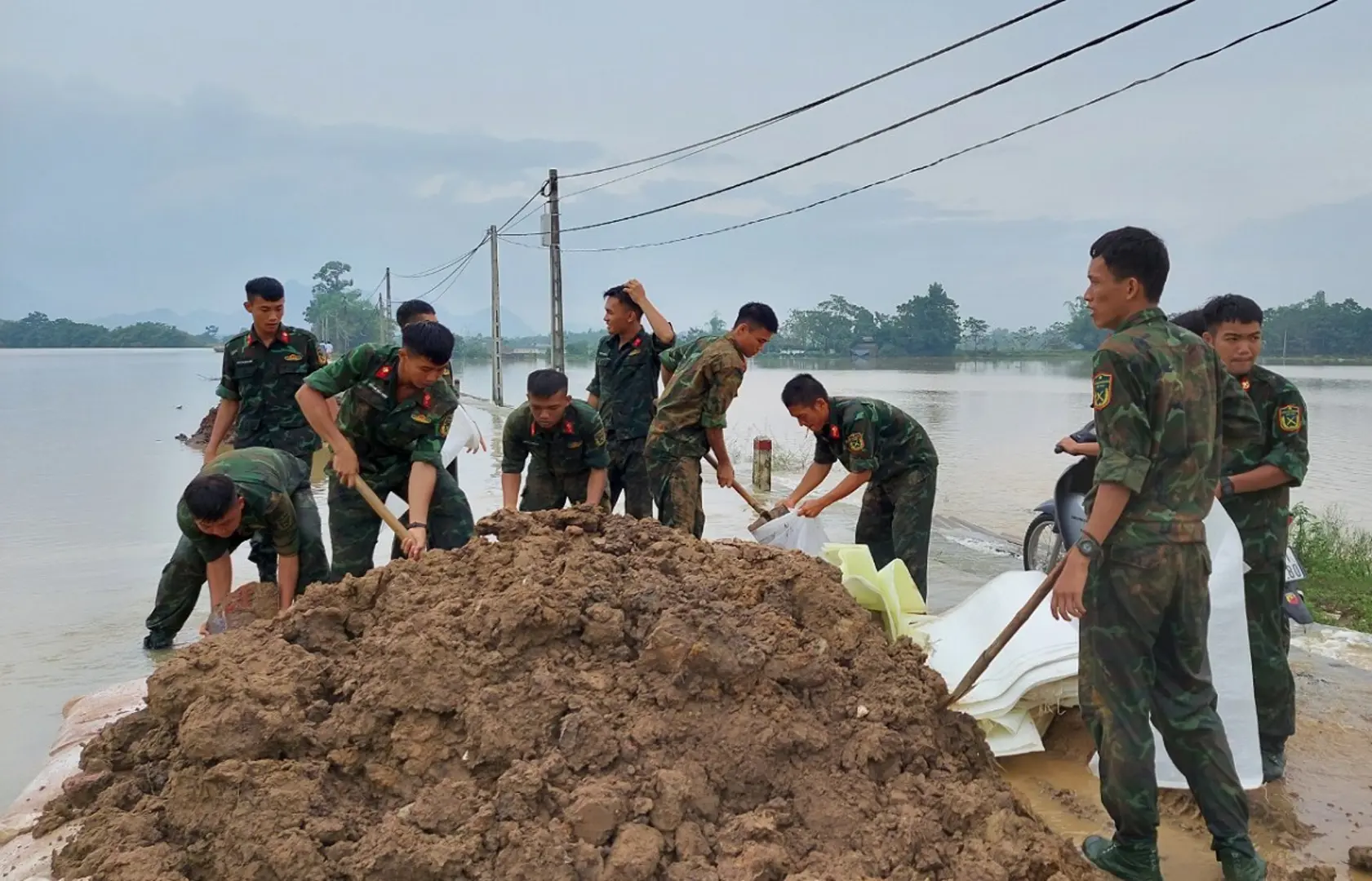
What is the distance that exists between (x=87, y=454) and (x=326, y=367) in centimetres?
1350

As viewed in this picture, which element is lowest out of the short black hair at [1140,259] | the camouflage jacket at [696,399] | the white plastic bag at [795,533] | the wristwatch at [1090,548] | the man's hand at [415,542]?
the white plastic bag at [795,533]

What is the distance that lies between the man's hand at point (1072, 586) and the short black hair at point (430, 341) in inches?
98.5

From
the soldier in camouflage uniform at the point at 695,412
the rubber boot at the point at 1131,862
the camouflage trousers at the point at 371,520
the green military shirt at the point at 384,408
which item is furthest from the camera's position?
the soldier in camouflage uniform at the point at 695,412

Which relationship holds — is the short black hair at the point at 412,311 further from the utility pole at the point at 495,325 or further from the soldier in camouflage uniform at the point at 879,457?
the utility pole at the point at 495,325

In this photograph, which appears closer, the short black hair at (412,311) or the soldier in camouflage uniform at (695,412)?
the soldier in camouflage uniform at (695,412)

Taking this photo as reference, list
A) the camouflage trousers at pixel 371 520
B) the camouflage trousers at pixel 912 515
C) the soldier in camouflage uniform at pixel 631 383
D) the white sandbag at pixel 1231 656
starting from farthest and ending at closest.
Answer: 1. the soldier in camouflage uniform at pixel 631 383
2. the camouflage trousers at pixel 912 515
3. the camouflage trousers at pixel 371 520
4. the white sandbag at pixel 1231 656

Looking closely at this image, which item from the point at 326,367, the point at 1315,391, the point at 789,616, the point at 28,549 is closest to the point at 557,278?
the point at 28,549

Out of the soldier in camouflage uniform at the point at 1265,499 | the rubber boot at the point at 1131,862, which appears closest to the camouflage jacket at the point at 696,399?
the soldier in camouflage uniform at the point at 1265,499

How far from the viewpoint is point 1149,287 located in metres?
2.39

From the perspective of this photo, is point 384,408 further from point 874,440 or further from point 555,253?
point 555,253

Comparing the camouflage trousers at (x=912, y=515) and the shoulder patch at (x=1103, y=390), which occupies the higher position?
the shoulder patch at (x=1103, y=390)

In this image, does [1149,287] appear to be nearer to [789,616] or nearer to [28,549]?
[789,616]

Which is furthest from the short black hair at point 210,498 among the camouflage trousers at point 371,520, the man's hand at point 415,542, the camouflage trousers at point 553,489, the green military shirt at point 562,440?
the camouflage trousers at point 553,489

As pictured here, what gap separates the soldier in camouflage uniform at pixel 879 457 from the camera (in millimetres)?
4352
